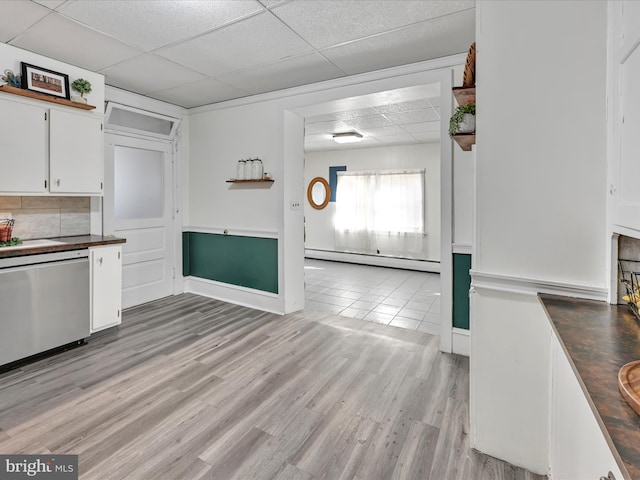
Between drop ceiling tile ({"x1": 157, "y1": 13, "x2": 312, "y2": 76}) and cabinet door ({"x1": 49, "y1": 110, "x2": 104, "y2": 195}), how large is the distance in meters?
1.03

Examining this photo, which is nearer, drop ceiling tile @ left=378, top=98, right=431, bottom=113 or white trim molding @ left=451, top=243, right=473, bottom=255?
white trim molding @ left=451, top=243, right=473, bottom=255

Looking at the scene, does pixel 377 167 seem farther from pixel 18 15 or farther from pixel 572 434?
pixel 572 434

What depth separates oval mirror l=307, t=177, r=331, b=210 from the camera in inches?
324

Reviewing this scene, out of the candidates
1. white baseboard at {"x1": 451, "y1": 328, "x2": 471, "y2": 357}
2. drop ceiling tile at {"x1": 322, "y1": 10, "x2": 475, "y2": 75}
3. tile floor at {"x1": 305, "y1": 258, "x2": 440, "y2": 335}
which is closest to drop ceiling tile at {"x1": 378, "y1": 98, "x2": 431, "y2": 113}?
drop ceiling tile at {"x1": 322, "y1": 10, "x2": 475, "y2": 75}

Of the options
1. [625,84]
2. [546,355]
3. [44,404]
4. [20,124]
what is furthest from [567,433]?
[20,124]

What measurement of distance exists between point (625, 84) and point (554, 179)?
44cm

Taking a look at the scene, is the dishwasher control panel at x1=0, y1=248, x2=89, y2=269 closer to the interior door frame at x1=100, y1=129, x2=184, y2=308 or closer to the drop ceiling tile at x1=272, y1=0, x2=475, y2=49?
the interior door frame at x1=100, y1=129, x2=184, y2=308

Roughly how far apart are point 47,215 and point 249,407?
283 cm

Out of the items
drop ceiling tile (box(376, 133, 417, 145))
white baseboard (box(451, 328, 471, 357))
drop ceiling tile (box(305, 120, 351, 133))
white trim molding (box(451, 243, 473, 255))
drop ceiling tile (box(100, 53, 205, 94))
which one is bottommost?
white baseboard (box(451, 328, 471, 357))

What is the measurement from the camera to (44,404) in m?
2.28

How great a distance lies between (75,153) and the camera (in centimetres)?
324

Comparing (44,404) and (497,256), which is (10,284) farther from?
(497,256)

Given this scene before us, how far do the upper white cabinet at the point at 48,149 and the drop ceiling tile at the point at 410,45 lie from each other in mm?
2389

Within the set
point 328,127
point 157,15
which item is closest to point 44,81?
point 157,15
